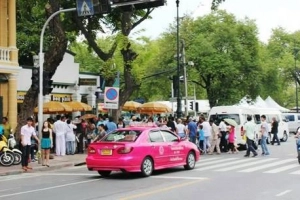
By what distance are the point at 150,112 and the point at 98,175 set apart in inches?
850

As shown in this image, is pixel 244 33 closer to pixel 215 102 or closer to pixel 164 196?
pixel 215 102

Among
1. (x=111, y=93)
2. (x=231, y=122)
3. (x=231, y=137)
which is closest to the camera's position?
(x=111, y=93)

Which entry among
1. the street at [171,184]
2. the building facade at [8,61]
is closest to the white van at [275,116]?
the street at [171,184]

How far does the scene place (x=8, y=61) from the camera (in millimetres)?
24344

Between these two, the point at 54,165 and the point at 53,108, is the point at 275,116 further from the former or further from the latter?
the point at 54,165

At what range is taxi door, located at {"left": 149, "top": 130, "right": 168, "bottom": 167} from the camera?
49.9 ft

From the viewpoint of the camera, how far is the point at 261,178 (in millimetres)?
14125

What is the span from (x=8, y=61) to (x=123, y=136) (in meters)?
11.3

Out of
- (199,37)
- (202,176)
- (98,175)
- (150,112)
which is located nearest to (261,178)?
(202,176)

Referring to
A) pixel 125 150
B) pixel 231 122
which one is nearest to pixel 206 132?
pixel 231 122

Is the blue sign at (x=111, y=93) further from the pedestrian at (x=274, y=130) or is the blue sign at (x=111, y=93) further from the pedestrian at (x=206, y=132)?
the pedestrian at (x=274, y=130)

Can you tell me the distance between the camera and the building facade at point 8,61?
79.9ft

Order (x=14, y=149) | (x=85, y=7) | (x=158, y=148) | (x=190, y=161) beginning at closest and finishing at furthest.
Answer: (x=158, y=148)
(x=190, y=161)
(x=85, y=7)
(x=14, y=149)

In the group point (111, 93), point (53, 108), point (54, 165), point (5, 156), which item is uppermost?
point (111, 93)
